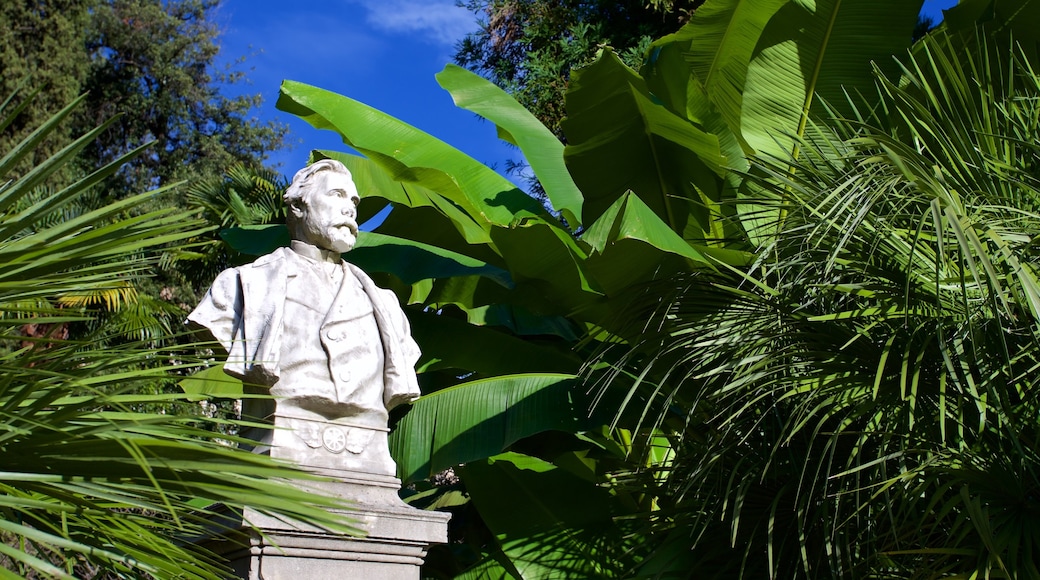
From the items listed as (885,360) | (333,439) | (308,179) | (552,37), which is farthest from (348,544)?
(552,37)

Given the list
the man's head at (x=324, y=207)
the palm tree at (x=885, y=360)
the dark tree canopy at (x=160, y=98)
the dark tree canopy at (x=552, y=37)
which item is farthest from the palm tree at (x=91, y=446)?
the dark tree canopy at (x=160, y=98)

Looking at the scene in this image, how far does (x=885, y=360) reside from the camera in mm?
4477

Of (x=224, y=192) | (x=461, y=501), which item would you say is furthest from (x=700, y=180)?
(x=224, y=192)

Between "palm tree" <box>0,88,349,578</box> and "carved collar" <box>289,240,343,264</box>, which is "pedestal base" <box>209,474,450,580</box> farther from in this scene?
"palm tree" <box>0,88,349,578</box>

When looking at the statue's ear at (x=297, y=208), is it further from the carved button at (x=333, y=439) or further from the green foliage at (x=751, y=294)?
the green foliage at (x=751, y=294)

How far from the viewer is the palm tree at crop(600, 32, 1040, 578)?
436 cm

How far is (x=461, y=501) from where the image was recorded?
1009 centimetres

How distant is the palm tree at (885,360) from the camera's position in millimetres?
4363

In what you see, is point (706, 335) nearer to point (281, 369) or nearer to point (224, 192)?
point (281, 369)

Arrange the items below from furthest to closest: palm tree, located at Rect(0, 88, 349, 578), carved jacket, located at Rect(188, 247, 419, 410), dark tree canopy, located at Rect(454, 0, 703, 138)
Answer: dark tree canopy, located at Rect(454, 0, 703, 138), carved jacket, located at Rect(188, 247, 419, 410), palm tree, located at Rect(0, 88, 349, 578)

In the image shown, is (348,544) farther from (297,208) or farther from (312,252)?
(297,208)

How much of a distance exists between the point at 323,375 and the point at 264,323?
1.09ft

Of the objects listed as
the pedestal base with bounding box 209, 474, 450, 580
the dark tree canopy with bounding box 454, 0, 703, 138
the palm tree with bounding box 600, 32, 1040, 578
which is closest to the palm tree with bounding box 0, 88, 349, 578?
the pedestal base with bounding box 209, 474, 450, 580

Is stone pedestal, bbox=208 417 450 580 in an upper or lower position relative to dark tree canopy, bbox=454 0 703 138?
lower
